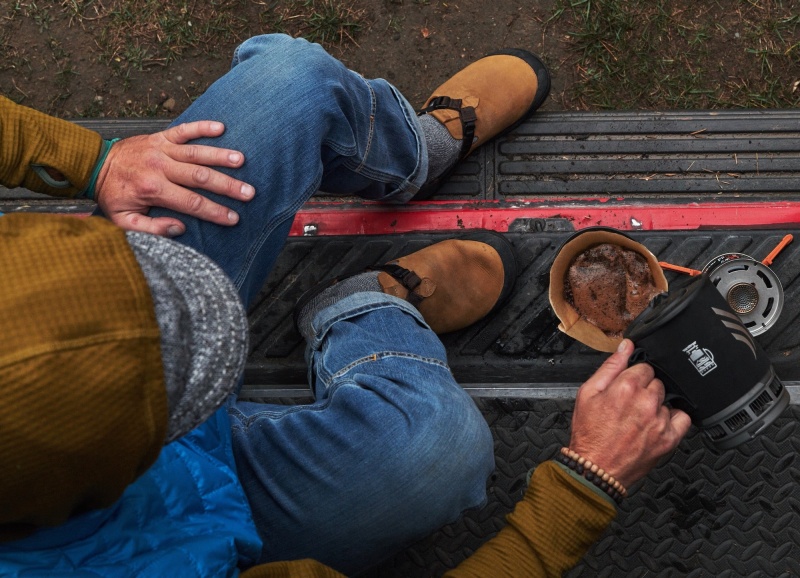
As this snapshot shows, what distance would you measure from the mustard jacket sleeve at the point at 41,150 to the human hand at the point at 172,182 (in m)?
0.06

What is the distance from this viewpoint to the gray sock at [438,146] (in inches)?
69.6

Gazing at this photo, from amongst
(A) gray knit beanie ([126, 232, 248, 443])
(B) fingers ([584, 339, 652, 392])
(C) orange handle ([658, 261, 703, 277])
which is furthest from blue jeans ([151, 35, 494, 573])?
(C) orange handle ([658, 261, 703, 277])

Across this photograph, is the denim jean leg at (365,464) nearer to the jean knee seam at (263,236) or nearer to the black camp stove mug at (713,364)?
the jean knee seam at (263,236)

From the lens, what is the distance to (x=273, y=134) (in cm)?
134

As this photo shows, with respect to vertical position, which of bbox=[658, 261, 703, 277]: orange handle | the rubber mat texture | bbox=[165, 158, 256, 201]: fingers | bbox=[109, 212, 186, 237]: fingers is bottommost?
the rubber mat texture

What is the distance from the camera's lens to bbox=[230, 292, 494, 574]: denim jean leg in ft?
4.21

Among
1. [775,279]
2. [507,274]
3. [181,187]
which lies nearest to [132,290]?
[181,187]

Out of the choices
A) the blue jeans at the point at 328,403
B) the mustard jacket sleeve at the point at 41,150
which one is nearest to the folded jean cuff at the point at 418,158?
the blue jeans at the point at 328,403

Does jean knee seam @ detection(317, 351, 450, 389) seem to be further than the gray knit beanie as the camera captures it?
Yes

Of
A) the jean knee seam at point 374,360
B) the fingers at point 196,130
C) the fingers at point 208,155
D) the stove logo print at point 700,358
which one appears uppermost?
the fingers at point 196,130

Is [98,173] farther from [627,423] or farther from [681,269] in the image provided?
[681,269]

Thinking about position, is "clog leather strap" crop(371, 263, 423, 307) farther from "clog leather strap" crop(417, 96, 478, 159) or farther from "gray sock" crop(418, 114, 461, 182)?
"clog leather strap" crop(417, 96, 478, 159)

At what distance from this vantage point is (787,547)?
5.17 ft

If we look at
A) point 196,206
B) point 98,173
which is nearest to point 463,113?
point 196,206
